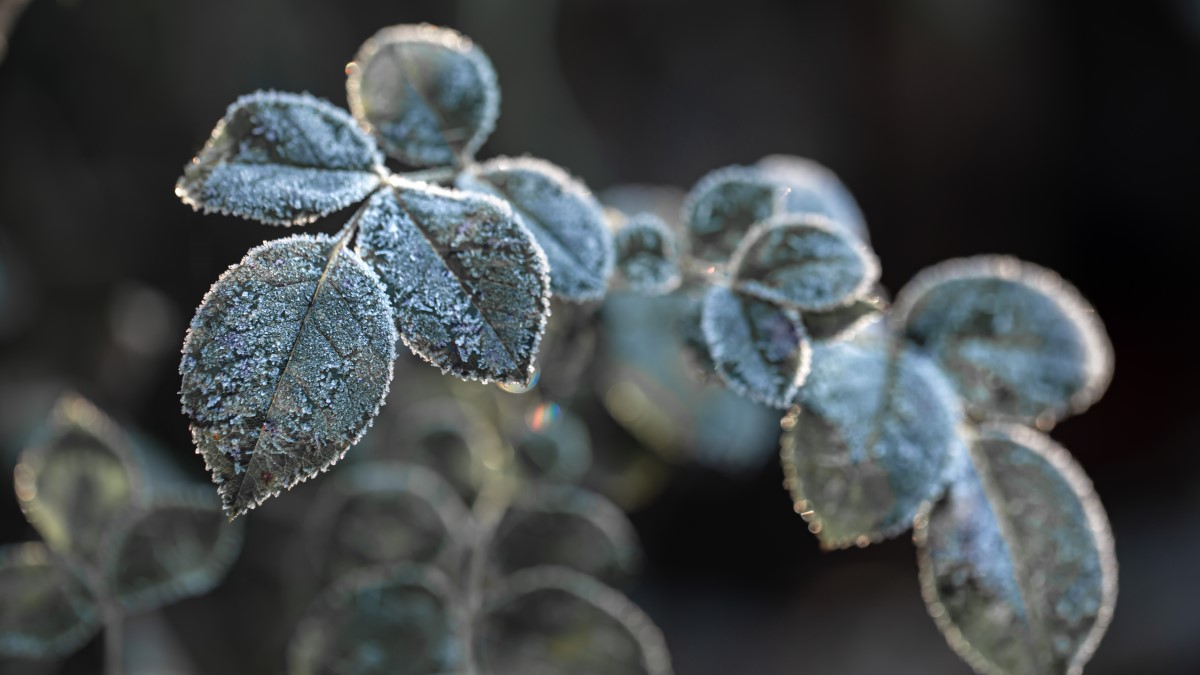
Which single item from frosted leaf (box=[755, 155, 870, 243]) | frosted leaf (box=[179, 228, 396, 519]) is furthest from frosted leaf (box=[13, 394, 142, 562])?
frosted leaf (box=[755, 155, 870, 243])

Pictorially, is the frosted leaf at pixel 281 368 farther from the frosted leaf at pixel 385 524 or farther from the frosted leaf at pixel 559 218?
the frosted leaf at pixel 385 524

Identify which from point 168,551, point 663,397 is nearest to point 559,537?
point 663,397

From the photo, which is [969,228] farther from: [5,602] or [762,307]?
[5,602]

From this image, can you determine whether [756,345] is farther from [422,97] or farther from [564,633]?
[564,633]

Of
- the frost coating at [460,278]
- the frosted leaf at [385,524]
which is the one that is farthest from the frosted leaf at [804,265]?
the frosted leaf at [385,524]

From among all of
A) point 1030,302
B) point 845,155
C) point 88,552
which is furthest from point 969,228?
point 88,552

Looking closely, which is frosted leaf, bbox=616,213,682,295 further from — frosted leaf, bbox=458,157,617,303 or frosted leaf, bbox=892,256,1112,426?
frosted leaf, bbox=892,256,1112,426
